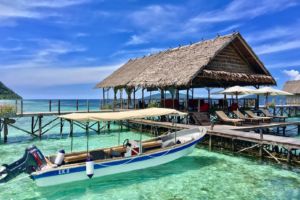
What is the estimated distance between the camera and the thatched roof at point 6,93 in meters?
16.5

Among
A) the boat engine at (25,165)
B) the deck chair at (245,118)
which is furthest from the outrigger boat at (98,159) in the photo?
the deck chair at (245,118)

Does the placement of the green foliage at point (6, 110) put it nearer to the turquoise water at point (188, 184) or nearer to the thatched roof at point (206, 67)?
the turquoise water at point (188, 184)

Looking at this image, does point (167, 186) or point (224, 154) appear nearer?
point (167, 186)

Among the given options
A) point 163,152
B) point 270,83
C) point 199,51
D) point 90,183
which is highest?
point 199,51

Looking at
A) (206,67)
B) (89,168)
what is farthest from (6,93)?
(206,67)

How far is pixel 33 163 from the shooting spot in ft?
28.6

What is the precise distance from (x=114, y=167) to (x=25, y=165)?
282 centimetres

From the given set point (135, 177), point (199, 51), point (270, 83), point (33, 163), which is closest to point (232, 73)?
point (199, 51)

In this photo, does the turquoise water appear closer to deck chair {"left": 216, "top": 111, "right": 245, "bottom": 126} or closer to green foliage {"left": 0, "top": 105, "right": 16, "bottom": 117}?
deck chair {"left": 216, "top": 111, "right": 245, "bottom": 126}

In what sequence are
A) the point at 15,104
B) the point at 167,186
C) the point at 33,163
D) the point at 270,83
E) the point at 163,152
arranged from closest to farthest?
1. the point at 33,163
2. the point at 167,186
3. the point at 163,152
4. the point at 15,104
5. the point at 270,83

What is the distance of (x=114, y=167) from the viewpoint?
10.0 meters

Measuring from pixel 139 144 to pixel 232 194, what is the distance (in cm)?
372

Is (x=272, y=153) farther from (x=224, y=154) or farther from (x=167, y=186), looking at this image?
(x=167, y=186)

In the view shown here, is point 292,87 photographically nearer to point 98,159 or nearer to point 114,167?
point 98,159
